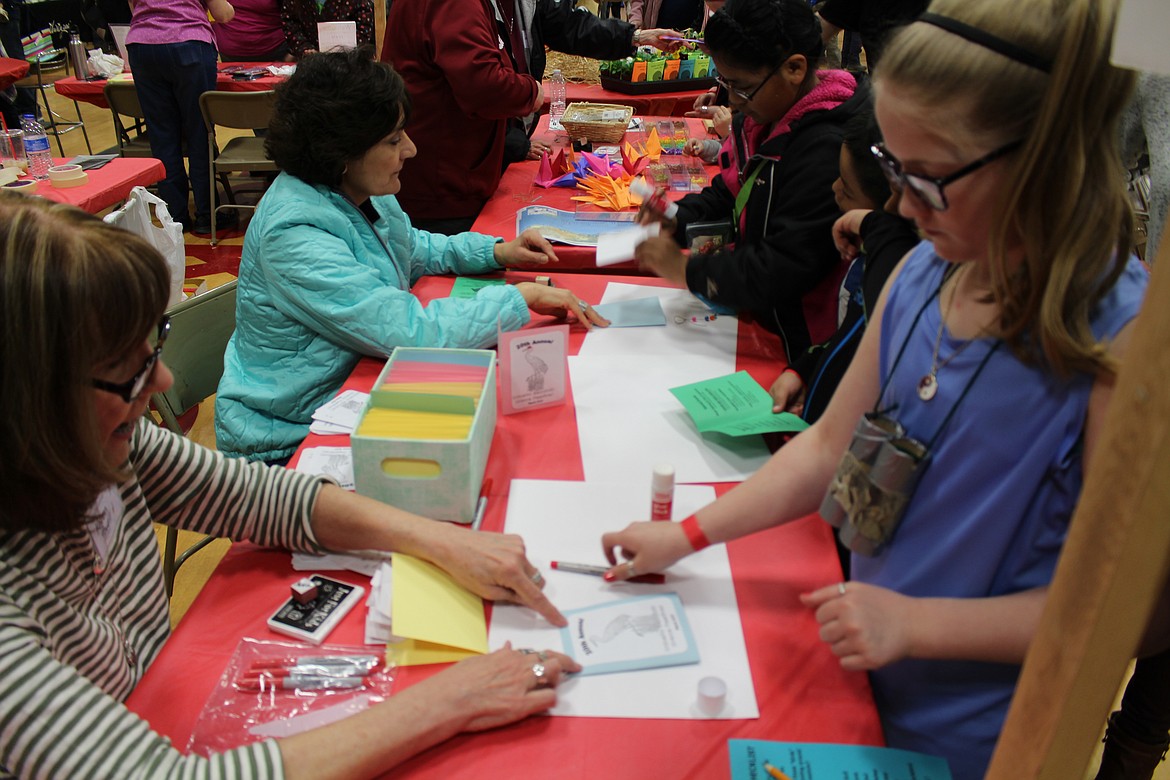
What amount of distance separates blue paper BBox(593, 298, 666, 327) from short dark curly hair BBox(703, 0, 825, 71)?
676mm

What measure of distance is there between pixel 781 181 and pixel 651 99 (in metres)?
2.83

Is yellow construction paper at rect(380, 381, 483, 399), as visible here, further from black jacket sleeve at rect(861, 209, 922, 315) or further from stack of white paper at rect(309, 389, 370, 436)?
black jacket sleeve at rect(861, 209, 922, 315)

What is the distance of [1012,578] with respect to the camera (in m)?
1.03

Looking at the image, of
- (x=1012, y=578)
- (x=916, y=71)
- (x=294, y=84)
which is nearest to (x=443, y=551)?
(x=1012, y=578)

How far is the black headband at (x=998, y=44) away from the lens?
0.87 m

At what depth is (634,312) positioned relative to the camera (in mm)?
2283

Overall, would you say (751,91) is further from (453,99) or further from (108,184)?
Result: (108,184)

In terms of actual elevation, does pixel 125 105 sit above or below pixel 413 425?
below

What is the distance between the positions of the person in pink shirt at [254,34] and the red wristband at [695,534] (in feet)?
19.3

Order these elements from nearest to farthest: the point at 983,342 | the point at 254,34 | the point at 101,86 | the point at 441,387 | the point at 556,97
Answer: the point at 983,342 < the point at 441,387 < the point at 556,97 < the point at 101,86 < the point at 254,34

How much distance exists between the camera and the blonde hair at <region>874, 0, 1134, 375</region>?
33.4 inches

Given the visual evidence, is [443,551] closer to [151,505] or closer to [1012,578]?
[151,505]

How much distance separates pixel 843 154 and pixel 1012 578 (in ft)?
3.76

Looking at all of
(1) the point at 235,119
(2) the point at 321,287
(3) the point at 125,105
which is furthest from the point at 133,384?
(3) the point at 125,105
